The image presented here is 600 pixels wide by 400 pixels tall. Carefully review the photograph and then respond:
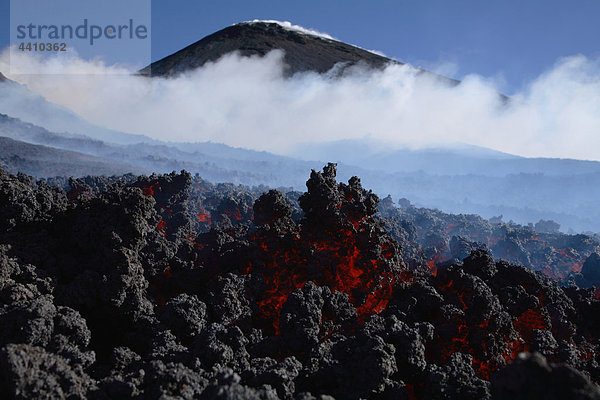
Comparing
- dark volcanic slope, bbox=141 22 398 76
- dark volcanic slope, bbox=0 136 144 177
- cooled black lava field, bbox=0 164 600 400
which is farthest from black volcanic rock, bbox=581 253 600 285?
dark volcanic slope, bbox=0 136 144 177

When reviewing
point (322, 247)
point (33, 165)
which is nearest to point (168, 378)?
point (322, 247)

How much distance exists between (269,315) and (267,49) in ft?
121

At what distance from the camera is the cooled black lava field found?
5668 mm

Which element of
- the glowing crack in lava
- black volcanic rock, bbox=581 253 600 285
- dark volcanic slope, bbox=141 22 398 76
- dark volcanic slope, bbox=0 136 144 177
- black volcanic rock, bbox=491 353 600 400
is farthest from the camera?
dark volcanic slope, bbox=0 136 144 177

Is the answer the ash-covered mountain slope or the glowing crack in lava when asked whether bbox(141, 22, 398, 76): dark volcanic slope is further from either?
the glowing crack in lava

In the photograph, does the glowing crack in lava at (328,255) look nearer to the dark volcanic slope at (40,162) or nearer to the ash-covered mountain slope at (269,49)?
the ash-covered mountain slope at (269,49)

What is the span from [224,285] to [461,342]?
23.7 feet

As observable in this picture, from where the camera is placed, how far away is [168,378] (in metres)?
5.59

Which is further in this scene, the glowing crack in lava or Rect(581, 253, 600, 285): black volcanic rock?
Rect(581, 253, 600, 285): black volcanic rock

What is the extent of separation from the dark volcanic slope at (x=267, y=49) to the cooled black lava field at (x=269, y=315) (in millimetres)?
30120

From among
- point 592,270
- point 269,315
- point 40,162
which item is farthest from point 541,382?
point 40,162

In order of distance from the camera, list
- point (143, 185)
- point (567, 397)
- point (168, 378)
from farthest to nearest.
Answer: point (143, 185), point (168, 378), point (567, 397)

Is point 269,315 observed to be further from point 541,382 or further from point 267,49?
point 267,49

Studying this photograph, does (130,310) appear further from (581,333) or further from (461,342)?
(581,333)
